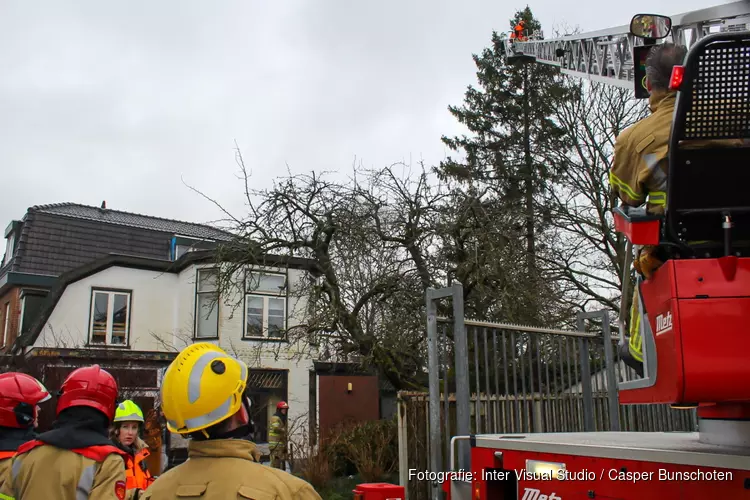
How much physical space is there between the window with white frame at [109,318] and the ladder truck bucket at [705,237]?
64.5 ft

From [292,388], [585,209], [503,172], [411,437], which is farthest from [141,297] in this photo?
[411,437]

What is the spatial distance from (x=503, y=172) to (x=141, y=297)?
12.6m

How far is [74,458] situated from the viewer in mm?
3080

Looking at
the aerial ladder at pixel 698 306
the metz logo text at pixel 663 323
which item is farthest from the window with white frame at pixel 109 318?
the metz logo text at pixel 663 323

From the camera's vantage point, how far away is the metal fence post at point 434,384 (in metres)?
4.38

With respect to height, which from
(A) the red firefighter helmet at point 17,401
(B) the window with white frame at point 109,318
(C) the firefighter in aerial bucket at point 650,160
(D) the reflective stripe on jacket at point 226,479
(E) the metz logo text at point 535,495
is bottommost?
(E) the metz logo text at point 535,495

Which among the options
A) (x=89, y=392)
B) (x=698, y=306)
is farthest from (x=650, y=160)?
(x=89, y=392)

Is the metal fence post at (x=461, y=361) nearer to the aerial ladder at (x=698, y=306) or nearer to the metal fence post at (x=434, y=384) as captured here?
the metal fence post at (x=434, y=384)

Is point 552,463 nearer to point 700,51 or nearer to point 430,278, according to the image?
point 700,51

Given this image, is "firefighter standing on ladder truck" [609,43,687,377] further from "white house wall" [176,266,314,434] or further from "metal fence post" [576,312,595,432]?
"white house wall" [176,266,314,434]

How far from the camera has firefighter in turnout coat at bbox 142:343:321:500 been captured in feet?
6.58

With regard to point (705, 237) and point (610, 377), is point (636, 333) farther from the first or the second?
point (610, 377)

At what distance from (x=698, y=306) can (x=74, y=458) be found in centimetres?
276

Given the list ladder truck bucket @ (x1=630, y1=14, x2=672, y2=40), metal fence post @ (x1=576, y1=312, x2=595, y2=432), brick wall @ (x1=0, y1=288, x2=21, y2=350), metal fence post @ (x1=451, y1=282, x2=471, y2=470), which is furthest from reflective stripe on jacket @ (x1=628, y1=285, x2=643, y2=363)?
brick wall @ (x1=0, y1=288, x2=21, y2=350)
